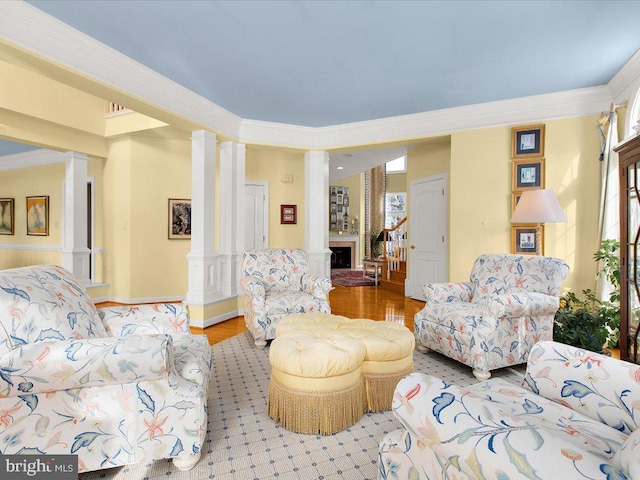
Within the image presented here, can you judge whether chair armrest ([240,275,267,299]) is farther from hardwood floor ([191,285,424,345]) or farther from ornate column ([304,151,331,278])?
ornate column ([304,151,331,278])

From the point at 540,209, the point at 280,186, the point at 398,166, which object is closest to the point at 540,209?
the point at 540,209

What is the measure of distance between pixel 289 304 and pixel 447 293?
1.51 metres

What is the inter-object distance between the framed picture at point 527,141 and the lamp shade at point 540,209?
0.85 meters

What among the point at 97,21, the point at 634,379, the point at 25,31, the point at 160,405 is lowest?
the point at 160,405

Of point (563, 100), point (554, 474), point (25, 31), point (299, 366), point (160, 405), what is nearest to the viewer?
point (554, 474)

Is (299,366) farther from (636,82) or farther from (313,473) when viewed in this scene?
(636,82)

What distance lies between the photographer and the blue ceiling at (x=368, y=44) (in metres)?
2.43

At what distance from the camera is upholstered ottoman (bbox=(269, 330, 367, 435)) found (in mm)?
1858

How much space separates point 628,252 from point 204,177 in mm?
4164

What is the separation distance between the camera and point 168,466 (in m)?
1.66

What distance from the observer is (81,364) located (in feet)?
4.48

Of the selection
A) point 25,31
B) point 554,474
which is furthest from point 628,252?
point 25,31

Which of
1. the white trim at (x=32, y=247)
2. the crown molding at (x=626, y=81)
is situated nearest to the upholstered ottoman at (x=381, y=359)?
the crown molding at (x=626, y=81)

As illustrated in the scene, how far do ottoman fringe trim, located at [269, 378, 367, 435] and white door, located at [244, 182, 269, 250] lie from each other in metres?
4.11
